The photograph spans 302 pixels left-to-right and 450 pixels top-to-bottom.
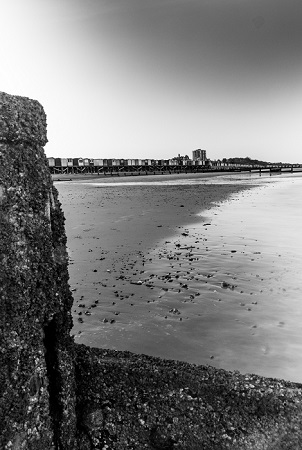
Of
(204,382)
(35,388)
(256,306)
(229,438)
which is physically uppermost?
(35,388)

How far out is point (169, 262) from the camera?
8.27m

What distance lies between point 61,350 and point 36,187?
3.24 ft

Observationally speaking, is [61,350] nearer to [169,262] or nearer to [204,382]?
[204,382]

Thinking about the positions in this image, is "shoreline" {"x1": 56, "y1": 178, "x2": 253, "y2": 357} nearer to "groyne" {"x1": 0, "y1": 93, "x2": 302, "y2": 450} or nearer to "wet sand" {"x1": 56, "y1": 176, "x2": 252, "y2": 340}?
"wet sand" {"x1": 56, "y1": 176, "x2": 252, "y2": 340}

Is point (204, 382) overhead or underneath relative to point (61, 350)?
underneath

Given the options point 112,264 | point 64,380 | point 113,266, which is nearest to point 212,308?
point 113,266

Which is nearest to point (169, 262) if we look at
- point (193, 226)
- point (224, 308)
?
point (224, 308)

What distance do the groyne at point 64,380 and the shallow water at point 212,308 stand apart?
5.93ft

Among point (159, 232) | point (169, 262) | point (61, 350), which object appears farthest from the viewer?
point (159, 232)

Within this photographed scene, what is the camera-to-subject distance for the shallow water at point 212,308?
14.1 feet

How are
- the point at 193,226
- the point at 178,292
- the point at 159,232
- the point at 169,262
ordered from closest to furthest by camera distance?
the point at 178,292 < the point at 169,262 < the point at 159,232 < the point at 193,226

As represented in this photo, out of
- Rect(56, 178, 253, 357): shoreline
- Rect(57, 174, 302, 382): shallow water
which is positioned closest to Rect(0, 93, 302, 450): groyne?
Rect(57, 174, 302, 382): shallow water

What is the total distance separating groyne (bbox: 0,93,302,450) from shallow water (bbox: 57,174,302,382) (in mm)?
1807

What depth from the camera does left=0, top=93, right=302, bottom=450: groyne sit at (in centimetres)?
179
